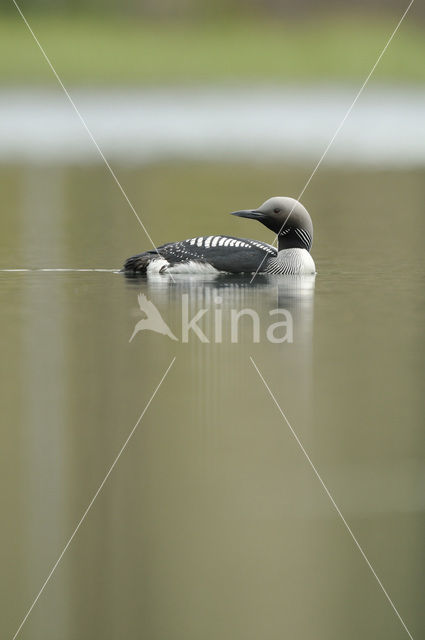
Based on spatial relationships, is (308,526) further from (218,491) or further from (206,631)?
(206,631)

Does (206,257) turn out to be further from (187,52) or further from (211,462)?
(187,52)

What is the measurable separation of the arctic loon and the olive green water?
3.8 inches

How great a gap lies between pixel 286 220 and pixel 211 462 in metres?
2.85

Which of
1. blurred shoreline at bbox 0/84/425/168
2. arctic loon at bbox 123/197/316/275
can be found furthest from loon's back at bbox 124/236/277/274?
Answer: blurred shoreline at bbox 0/84/425/168

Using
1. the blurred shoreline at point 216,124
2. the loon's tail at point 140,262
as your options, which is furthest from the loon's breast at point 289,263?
the blurred shoreline at point 216,124

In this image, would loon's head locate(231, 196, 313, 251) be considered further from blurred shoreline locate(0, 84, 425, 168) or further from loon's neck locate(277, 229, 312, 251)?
blurred shoreline locate(0, 84, 425, 168)

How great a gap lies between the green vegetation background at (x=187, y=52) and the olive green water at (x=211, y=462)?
40.0ft

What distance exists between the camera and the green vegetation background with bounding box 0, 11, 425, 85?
17.6 metres

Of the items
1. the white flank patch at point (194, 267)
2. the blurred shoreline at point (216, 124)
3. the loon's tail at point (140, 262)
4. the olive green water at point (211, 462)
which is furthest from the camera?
the blurred shoreline at point (216, 124)

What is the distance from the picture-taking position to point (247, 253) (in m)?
6.00

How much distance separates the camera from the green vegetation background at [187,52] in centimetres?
1762

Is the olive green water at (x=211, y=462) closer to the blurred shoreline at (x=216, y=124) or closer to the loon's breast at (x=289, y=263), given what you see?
the loon's breast at (x=289, y=263)

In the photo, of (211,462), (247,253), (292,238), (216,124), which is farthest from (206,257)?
(216,124)

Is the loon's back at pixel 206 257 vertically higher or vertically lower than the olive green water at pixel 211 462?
higher
